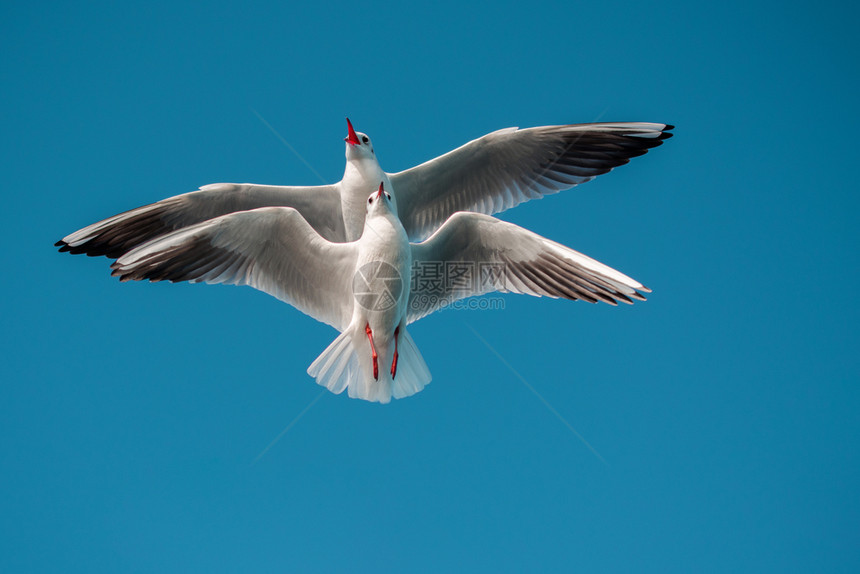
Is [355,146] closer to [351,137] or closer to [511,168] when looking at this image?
[351,137]

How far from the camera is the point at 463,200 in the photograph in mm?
6418

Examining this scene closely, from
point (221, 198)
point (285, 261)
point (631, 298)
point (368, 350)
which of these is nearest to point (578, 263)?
point (631, 298)

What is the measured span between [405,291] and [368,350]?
0.51 m

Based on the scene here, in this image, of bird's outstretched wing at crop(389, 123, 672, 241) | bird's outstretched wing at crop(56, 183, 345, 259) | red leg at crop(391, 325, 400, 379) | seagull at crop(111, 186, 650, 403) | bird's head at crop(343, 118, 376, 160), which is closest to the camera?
seagull at crop(111, 186, 650, 403)

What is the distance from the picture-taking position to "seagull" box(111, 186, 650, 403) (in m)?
4.98

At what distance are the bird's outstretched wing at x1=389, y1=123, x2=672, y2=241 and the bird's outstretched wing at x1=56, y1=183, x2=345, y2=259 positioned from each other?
1.98 ft

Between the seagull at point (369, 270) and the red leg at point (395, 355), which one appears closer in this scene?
the seagull at point (369, 270)

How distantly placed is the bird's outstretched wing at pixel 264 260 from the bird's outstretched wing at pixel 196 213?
904 mm

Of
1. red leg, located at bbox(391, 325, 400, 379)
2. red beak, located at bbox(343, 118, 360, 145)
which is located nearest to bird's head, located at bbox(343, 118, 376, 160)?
red beak, located at bbox(343, 118, 360, 145)

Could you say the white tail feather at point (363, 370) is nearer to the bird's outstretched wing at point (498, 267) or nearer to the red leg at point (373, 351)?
the red leg at point (373, 351)

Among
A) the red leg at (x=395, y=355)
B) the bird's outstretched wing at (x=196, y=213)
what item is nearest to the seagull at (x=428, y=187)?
the bird's outstretched wing at (x=196, y=213)

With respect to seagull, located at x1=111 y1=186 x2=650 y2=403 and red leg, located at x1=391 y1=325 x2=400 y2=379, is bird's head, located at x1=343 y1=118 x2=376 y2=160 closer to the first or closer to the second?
seagull, located at x1=111 y1=186 x2=650 y2=403

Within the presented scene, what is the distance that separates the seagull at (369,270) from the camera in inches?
196

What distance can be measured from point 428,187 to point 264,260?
1660 millimetres
